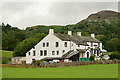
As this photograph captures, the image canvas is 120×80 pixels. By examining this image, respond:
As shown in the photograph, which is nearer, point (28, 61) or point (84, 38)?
point (28, 61)

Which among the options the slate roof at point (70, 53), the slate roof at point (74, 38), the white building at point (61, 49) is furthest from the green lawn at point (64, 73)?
the slate roof at point (74, 38)

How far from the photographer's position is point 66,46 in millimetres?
63781

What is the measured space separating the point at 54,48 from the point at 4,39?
56069 millimetres

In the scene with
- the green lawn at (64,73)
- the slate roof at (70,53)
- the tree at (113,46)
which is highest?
the tree at (113,46)

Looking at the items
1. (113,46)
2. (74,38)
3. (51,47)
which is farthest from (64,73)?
(113,46)

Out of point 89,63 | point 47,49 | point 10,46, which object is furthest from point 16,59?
point 10,46

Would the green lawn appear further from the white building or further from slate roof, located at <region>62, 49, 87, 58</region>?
the white building

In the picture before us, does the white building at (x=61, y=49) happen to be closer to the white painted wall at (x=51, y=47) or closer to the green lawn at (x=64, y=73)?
the white painted wall at (x=51, y=47)

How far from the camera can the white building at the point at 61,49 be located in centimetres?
6212

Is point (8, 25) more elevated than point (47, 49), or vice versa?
point (8, 25)

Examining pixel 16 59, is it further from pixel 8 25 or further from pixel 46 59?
pixel 8 25

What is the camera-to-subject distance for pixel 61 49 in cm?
6388

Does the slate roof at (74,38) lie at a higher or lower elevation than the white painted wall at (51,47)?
higher

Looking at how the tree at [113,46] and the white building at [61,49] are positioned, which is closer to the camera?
the white building at [61,49]
